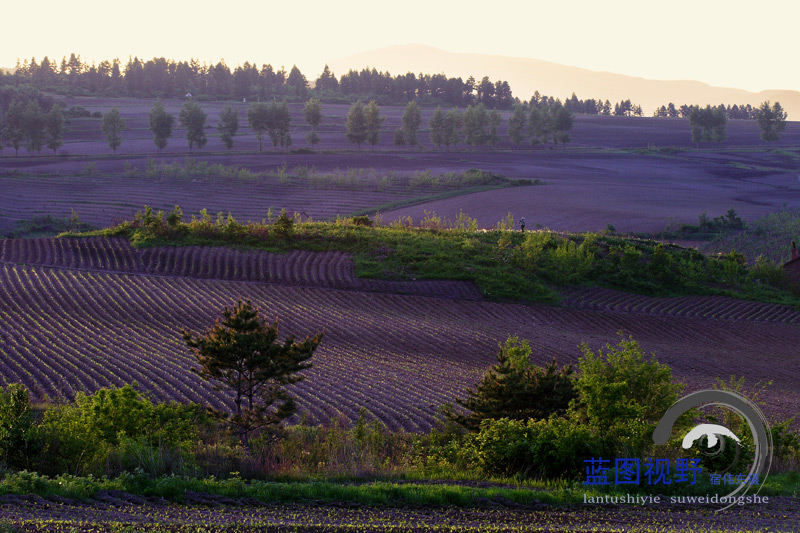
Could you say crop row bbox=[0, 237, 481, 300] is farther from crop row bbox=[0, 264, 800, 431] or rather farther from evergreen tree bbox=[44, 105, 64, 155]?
evergreen tree bbox=[44, 105, 64, 155]

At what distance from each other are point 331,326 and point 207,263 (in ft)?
30.7

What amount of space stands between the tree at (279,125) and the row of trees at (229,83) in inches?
1903

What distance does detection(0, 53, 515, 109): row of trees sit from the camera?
134m

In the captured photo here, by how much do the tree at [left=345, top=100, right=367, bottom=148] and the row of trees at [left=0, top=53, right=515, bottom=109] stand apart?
47776 millimetres

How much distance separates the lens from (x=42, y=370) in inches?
680

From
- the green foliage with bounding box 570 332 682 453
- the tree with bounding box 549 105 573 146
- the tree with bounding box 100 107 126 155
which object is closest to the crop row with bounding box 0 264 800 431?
the green foliage with bounding box 570 332 682 453

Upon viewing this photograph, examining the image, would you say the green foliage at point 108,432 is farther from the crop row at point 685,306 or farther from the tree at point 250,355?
the crop row at point 685,306

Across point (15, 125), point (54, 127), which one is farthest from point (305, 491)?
point (15, 125)

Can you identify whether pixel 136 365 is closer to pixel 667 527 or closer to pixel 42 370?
pixel 42 370

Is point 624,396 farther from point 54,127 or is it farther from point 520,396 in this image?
point 54,127

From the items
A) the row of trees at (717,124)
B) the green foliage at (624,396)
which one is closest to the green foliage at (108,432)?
the green foliage at (624,396)

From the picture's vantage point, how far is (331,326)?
24062mm

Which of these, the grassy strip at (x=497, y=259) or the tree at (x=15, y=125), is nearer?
the grassy strip at (x=497, y=259)

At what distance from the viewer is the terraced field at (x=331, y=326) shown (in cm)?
1714
